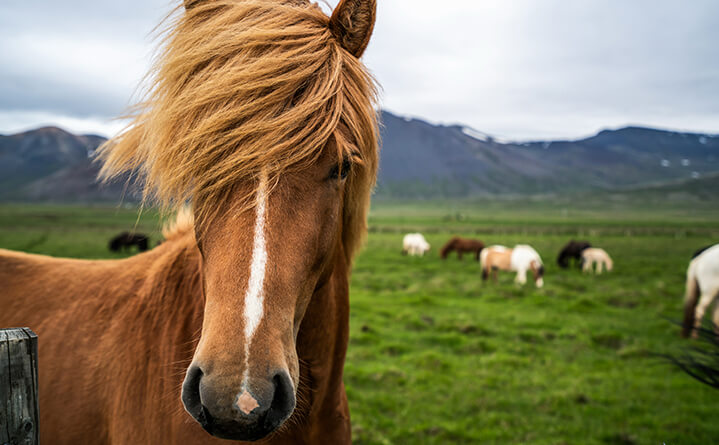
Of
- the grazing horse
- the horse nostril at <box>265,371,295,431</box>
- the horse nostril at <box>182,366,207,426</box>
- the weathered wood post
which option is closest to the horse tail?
the grazing horse

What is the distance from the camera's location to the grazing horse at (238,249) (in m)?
1.15

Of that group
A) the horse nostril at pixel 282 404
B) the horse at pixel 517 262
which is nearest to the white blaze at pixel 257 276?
the horse nostril at pixel 282 404

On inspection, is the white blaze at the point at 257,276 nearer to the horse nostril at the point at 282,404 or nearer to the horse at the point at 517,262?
the horse nostril at the point at 282,404

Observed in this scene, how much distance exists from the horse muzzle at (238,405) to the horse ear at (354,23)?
1364 mm

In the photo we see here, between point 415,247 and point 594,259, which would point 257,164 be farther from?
point 415,247

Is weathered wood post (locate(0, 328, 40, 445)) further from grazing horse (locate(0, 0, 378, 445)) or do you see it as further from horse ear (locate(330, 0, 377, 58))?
horse ear (locate(330, 0, 377, 58))

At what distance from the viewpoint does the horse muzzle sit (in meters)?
1.04

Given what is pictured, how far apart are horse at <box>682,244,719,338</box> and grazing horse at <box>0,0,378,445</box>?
31.5 feet

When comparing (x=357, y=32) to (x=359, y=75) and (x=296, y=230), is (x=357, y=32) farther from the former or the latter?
(x=296, y=230)

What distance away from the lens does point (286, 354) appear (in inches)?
46.9

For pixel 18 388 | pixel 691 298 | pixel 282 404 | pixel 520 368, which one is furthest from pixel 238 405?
pixel 691 298

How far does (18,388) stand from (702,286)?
11.3 metres

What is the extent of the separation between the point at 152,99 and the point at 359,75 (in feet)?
3.05

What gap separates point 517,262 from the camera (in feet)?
50.1
